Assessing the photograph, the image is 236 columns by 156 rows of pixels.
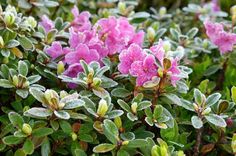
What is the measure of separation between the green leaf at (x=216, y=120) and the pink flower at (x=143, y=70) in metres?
0.19

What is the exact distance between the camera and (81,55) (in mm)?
1473

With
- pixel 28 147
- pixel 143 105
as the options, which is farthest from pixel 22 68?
pixel 143 105

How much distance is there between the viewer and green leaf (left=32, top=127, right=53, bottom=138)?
47.9 inches

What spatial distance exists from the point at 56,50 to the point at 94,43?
0.44ft

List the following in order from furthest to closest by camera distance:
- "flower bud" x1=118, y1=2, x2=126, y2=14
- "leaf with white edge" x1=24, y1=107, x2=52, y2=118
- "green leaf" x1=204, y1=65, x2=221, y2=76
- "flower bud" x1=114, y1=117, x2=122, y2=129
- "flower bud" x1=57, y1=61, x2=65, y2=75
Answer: "flower bud" x1=118, y1=2, x2=126, y2=14
"green leaf" x1=204, y1=65, x2=221, y2=76
"flower bud" x1=57, y1=61, x2=65, y2=75
"flower bud" x1=114, y1=117, x2=122, y2=129
"leaf with white edge" x1=24, y1=107, x2=52, y2=118

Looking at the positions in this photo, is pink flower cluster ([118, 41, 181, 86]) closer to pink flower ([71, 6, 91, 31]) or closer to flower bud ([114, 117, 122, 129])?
flower bud ([114, 117, 122, 129])

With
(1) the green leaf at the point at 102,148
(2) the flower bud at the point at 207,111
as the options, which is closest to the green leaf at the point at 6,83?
(1) the green leaf at the point at 102,148

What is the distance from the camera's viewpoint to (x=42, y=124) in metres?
1.25

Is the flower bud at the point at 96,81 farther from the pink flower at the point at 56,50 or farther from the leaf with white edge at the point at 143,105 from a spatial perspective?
the pink flower at the point at 56,50

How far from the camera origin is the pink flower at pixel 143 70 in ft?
4.41

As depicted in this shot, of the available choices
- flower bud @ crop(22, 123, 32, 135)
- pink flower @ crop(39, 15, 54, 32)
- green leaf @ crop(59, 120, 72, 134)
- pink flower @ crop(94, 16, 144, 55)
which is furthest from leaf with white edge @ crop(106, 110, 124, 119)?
pink flower @ crop(39, 15, 54, 32)

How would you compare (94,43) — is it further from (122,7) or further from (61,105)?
(122,7)

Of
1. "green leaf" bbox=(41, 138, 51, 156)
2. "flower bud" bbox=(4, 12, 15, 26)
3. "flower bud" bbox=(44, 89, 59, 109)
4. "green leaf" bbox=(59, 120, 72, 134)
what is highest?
"flower bud" bbox=(4, 12, 15, 26)

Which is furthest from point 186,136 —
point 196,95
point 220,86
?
point 220,86
